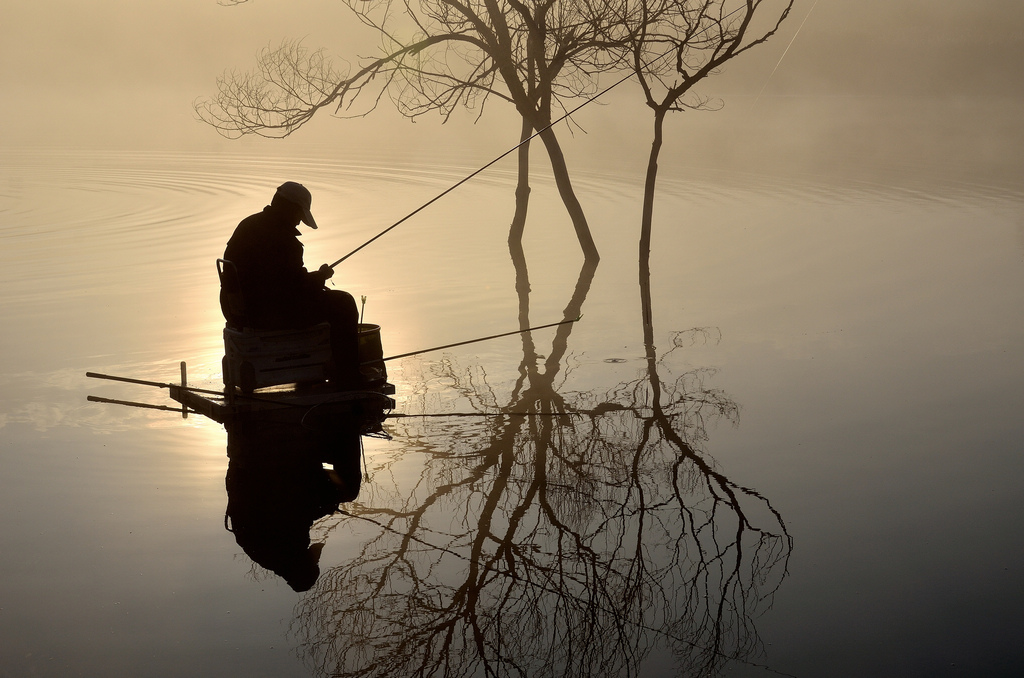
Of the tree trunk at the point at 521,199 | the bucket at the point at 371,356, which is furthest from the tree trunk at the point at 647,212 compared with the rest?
the bucket at the point at 371,356

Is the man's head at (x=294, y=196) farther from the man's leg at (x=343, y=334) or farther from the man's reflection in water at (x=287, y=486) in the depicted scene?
the man's reflection in water at (x=287, y=486)

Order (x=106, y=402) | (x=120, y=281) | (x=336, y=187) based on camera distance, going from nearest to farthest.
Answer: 1. (x=106, y=402)
2. (x=120, y=281)
3. (x=336, y=187)

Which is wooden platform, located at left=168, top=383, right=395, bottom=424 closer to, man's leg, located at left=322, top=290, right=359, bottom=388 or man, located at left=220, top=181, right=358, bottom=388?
man's leg, located at left=322, top=290, right=359, bottom=388

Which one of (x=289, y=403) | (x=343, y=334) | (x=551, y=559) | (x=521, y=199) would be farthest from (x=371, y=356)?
(x=521, y=199)

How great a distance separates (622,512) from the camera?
→ 5543 millimetres

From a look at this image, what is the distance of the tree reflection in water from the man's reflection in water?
208 millimetres

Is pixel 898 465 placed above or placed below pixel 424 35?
below

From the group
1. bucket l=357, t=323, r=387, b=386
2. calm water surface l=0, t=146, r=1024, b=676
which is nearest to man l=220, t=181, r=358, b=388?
bucket l=357, t=323, r=387, b=386

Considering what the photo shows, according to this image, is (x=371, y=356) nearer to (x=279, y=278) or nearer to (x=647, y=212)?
(x=279, y=278)

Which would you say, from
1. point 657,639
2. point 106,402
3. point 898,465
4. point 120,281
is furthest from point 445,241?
point 657,639

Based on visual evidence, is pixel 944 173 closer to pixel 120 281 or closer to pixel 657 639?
pixel 120 281

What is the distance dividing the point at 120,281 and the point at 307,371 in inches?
263

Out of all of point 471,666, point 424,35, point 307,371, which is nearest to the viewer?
point 471,666

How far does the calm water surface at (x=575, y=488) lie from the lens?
434cm
